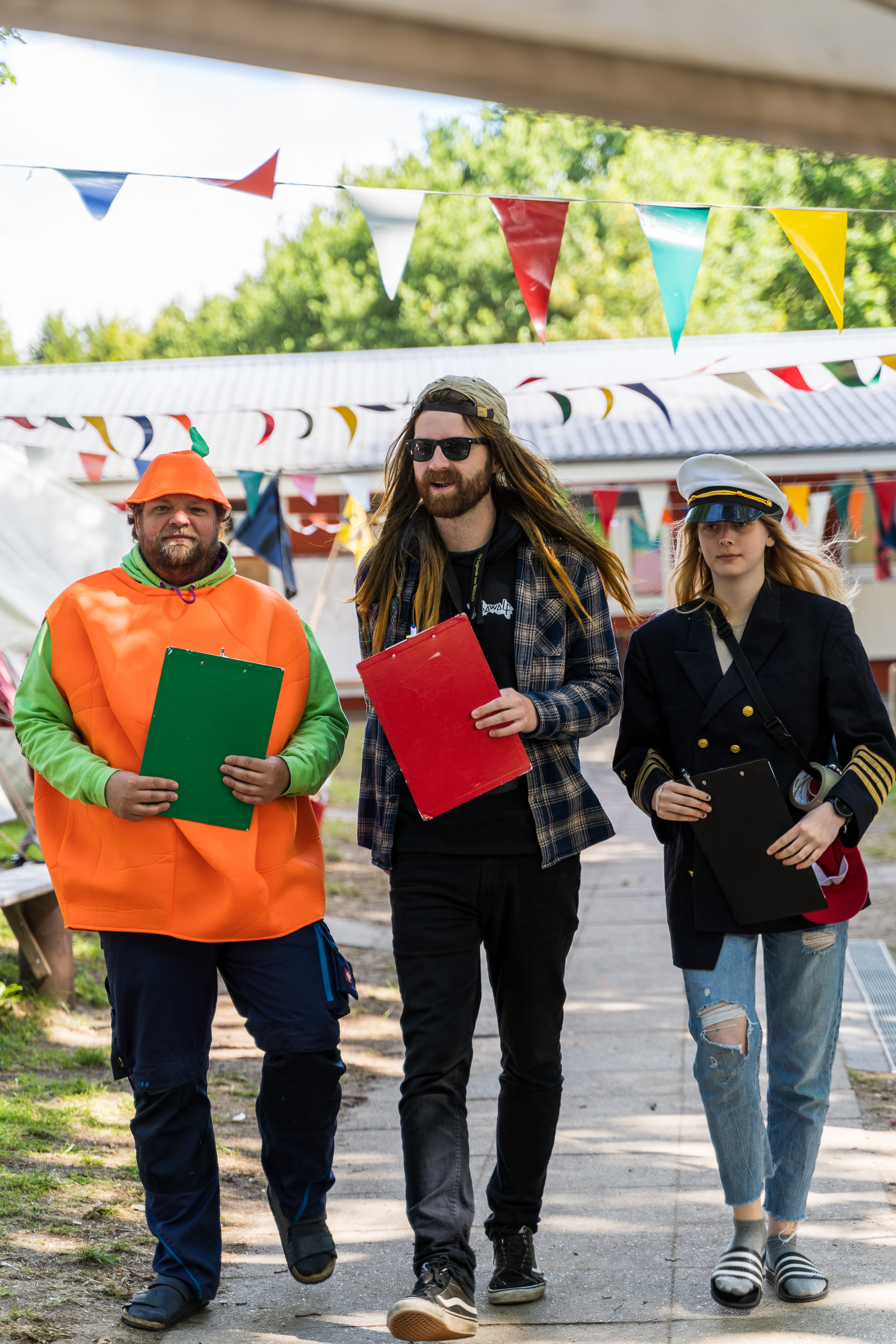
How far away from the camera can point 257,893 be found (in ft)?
10.6

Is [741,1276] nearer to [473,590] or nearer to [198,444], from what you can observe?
[473,590]

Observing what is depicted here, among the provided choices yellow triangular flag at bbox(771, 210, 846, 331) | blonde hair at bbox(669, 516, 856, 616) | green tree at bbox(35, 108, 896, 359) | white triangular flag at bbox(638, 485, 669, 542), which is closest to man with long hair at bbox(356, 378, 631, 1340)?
blonde hair at bbox(669, 516, 856, 616)

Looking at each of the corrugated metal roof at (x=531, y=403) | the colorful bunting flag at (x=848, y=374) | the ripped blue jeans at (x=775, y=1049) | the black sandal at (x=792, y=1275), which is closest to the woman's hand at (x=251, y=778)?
the ripped blue jeans at (x=775, y=1049)

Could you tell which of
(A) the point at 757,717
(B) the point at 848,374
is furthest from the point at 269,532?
(A) the point at 757,717

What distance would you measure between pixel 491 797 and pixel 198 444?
133 cm

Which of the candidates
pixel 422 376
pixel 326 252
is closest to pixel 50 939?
pixel 422 376

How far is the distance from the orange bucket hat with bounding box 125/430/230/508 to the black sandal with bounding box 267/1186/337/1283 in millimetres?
1807

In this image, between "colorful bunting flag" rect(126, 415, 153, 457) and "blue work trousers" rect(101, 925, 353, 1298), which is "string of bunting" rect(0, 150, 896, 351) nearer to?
"blue work trousers" rect(101, 925, 353, 1298)

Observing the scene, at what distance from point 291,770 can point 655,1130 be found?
2.20 m

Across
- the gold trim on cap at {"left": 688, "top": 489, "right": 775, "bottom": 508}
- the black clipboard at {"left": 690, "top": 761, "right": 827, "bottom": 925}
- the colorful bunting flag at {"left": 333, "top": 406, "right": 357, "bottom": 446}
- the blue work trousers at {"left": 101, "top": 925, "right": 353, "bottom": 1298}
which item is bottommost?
the blue work trousers at {"left": 101, "top": 925, "right": 353, "bottom": 1298}

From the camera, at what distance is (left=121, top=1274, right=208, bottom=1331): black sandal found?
3113 millimetres

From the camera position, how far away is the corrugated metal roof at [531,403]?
724 inches

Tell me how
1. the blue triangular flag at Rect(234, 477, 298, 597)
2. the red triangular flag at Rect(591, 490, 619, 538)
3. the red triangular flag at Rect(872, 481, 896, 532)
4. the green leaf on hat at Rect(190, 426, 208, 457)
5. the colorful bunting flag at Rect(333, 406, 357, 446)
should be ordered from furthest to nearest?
the red triangular flag at Rect(872, 481, 896, 532) → the red triangular flag at Rect(591, 490, 619, 538) → the blue triangular flag at Rect(234, 477, 298, 597) → the colorful bunting flag at Rect(333, 406, 357, 446) → the green leaf on hat at Rect(190, 426, 208, 457)

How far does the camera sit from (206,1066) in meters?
3.23
